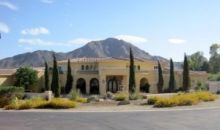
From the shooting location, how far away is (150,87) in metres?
70.3

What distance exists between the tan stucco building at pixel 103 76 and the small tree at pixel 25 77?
4.31 ft

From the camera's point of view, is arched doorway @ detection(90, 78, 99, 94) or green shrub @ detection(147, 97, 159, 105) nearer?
green shrub @ detection(147, 97, 159, 105)

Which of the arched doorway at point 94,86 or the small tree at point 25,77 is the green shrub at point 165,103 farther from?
the small tree at point 25,77

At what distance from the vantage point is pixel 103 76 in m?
65.9

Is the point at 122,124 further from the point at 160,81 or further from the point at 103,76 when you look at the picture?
the point at 160,81

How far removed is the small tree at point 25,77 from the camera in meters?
65.7

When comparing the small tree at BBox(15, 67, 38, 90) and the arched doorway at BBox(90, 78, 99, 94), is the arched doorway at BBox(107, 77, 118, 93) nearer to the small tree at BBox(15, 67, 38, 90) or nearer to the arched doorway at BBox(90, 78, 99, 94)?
the arched doorway at BBox(90, 78, 99, 94)

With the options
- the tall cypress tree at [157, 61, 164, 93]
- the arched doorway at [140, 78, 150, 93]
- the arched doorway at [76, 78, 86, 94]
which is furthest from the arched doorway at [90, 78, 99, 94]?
the tall cypress tree at [157, 61, 164, 93]

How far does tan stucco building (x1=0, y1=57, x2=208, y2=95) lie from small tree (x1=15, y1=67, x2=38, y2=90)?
131 centimetres

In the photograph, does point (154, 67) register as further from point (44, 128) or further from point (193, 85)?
point (44, 128)

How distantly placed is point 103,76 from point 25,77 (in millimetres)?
11130

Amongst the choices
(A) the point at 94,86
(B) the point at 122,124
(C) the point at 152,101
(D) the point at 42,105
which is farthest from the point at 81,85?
(B) the point at 122,124

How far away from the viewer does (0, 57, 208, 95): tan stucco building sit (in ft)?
218

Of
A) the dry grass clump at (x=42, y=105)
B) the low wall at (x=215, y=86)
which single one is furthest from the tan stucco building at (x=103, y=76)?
the dry grass clump at (x=42, y=105)
